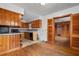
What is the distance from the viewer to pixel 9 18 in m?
3.64

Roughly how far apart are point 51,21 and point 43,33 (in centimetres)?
111

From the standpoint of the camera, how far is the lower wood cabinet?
10.4 feet

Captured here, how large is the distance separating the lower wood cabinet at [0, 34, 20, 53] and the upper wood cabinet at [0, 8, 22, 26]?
21.8 inches

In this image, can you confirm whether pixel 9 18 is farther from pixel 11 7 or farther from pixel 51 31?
pixel 51 31

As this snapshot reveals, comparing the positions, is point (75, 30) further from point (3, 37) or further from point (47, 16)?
point (3, 37)

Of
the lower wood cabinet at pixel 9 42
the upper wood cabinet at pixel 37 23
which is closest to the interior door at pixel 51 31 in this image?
the upper wood cabinet at pixel 37 23

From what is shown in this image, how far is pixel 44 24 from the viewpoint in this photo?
5.98 metres

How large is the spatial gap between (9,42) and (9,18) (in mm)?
1026

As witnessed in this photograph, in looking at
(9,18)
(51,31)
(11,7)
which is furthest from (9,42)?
(51,31)

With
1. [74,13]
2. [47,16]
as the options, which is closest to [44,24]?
[47,16]

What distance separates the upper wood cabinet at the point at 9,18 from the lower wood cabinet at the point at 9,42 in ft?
1.82

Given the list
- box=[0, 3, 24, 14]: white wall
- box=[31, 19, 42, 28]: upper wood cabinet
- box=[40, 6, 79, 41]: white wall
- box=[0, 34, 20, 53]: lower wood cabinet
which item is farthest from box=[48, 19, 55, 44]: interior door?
box=[0, 34, 20, 53]: lower wood cabinet

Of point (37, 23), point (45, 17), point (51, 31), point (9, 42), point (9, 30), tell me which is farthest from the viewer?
point (37, 23)

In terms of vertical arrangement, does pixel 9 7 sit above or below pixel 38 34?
above
